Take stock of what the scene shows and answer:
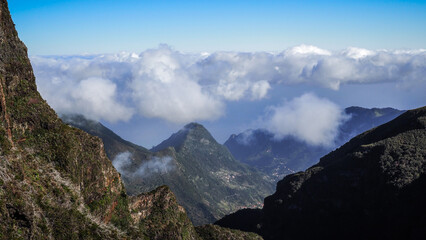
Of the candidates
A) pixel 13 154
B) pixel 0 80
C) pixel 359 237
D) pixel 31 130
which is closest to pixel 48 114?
pixel 31 130

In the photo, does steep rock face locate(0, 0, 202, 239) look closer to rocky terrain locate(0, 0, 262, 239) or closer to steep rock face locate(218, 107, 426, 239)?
rocky terrain locate(0, 0, 262, 239)

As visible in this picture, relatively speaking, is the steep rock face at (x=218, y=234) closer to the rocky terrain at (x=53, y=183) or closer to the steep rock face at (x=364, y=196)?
the rocky terrain at (x=53, y=183)

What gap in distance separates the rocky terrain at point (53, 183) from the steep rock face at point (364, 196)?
224 ft

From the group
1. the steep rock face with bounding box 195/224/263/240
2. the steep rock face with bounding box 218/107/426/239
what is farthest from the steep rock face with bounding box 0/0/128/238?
the steep rock face with bounding box 218/107/426/239

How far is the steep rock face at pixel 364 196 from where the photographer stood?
133375 mm

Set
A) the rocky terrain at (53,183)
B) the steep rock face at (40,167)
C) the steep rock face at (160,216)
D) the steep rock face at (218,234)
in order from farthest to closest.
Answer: the steep rock face at (218,234) < the steep rock face at (160,216) < the rocky terrain at (53,183) < the steep rock face at (40,167)

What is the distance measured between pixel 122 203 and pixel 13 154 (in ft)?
124

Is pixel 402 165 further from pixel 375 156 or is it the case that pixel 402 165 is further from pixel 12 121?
pixel 12 121

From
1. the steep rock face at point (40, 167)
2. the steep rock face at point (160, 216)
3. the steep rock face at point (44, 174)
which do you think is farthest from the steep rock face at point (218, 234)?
the steep rock face at point (40, 167)

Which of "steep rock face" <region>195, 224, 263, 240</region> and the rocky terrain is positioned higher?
the rocky terrain

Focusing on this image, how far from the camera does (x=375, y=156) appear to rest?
158m

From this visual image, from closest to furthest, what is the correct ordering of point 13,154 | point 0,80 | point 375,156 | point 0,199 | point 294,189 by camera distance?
1. point 0,199
2. point 13,154
3. point 0,80
4. point 375,156
5. point 294,189

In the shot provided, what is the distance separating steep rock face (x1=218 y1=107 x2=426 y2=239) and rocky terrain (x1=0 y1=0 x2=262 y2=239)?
68.1 metres

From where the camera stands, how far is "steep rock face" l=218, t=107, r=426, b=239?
133m
